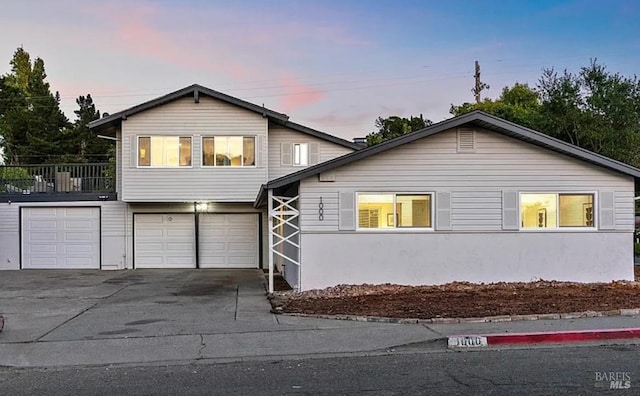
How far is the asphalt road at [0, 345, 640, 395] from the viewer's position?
21.1ft

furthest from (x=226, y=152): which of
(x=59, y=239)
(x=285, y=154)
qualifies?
(x=59, y=239)

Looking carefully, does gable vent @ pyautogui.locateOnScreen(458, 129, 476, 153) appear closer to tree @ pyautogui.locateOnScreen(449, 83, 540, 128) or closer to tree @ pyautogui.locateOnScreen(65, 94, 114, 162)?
tree @ pyautogui.locateOnScreen(449, 83, 540, 128)

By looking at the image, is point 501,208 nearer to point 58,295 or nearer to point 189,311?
point 189,311

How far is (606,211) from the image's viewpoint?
1570cm

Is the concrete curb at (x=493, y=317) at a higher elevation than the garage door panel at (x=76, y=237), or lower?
lower

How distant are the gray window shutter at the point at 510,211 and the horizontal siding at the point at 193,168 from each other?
364 inches

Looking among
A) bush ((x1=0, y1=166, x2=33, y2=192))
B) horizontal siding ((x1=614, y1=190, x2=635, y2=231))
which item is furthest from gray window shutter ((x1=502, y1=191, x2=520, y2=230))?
bush ((x1=0, y1=166, x2=33, y2=192))

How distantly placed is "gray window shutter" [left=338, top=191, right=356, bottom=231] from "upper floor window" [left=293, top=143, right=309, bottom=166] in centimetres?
829

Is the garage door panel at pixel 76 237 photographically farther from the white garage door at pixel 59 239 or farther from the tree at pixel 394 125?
the tree at pixel 394 125

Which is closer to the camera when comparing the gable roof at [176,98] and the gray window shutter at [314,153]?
the gable roof at [176,98]

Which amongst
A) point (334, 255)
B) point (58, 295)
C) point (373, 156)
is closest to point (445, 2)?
point (373, 156)

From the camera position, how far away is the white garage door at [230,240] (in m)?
23.3

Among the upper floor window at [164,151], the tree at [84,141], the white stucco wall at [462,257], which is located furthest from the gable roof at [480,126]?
the tree at [84,141]

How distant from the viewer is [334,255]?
49.9ft
